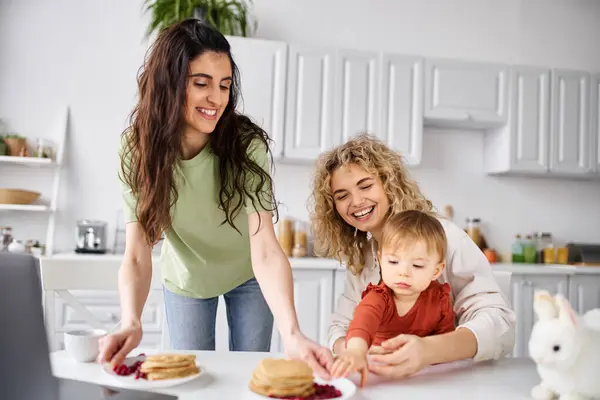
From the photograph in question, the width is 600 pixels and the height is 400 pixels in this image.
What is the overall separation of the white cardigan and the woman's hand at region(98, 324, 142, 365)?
1.68ft

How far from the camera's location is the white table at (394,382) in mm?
1007

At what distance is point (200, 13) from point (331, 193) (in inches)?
88.7

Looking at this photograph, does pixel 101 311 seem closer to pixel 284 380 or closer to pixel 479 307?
pixel 479 307

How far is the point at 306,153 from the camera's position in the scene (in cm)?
356

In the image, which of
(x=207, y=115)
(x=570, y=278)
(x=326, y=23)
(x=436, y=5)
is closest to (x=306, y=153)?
(x=326, y=23)

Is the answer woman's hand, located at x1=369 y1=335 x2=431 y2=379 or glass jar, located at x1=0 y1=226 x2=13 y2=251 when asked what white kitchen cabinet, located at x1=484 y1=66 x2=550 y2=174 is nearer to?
woman's hand, located at x1=369 y1=335 x2=431 y2=379

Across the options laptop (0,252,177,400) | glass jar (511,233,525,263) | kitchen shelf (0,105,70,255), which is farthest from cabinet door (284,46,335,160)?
laptop (0,252,177,400)

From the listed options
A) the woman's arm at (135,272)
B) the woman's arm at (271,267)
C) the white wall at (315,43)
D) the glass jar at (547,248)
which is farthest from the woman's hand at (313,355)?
the glass jar at (547,248)

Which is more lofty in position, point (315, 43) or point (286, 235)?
point (315, 43)

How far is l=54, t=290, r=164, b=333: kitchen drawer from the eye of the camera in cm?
308

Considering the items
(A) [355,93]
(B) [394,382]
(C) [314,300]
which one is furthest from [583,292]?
(B) [394,382]

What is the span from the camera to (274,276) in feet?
4.72

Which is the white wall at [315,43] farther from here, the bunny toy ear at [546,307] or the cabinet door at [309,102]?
the bunny toy ear at [546,307]

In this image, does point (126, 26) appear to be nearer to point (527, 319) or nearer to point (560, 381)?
point (527, 319)
